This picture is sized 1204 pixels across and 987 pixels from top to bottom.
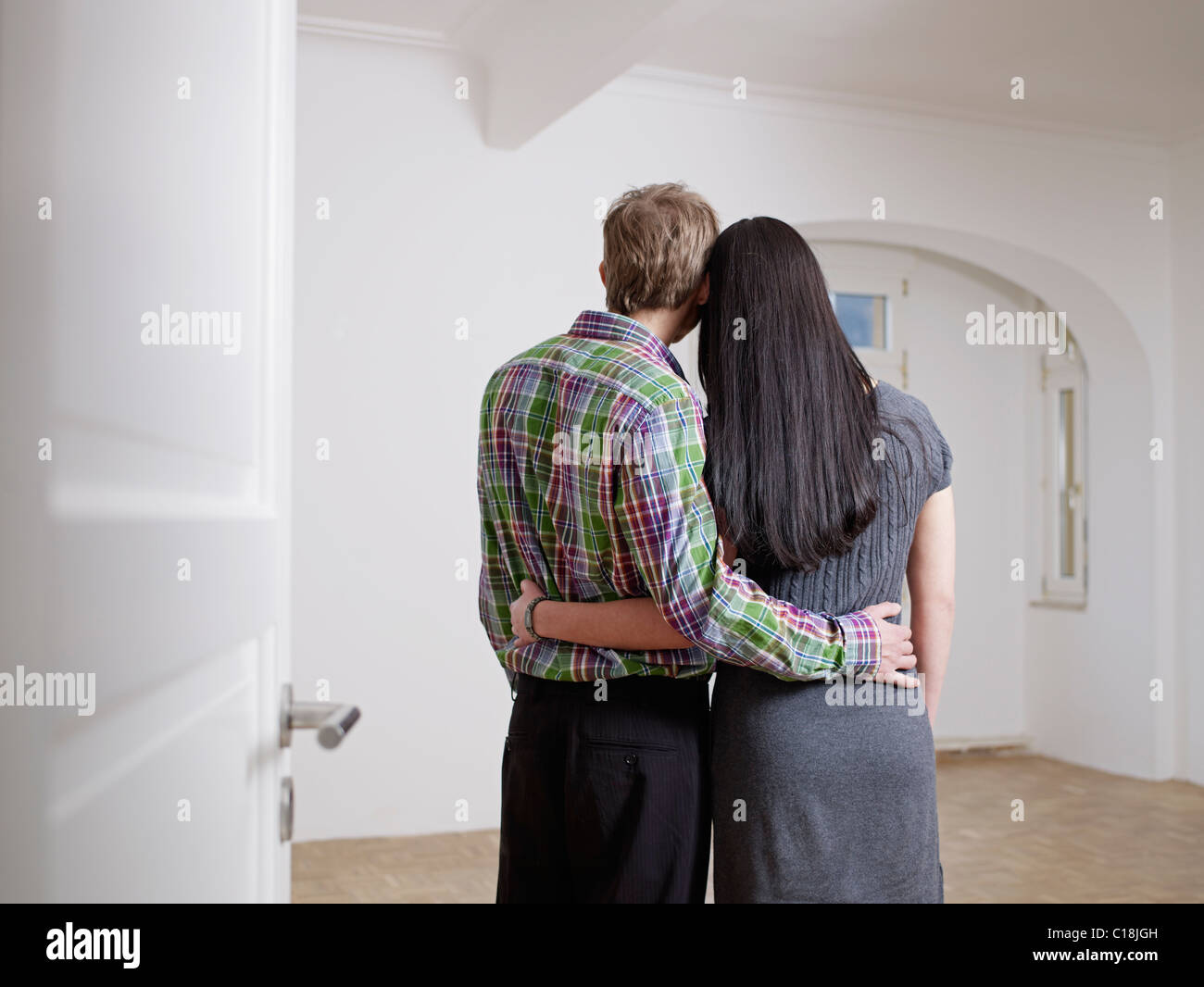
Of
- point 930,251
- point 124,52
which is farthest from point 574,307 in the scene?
point 124,52

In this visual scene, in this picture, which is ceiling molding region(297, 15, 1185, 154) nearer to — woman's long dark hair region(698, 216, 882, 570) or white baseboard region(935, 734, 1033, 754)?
white baseboard region(935, 734, 1033, 754)

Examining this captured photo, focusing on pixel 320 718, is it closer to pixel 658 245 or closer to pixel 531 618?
pixel 531 618

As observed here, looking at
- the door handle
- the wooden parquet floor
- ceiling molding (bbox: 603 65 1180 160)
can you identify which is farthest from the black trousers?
ceiling molding (bbox: 603 65 1180 160)

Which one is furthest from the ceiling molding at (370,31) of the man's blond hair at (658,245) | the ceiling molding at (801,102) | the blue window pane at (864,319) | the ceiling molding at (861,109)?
the man's blond hair at (658,245)

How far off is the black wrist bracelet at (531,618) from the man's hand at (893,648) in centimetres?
41

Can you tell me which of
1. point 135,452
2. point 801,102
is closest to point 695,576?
point 135,452

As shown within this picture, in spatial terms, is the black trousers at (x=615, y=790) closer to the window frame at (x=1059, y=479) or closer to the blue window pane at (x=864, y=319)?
the blue window pane at (x=864, y=319)

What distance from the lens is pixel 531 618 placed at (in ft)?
4.69

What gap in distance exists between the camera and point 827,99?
18.2ft

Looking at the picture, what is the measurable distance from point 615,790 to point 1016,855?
3.64 meters

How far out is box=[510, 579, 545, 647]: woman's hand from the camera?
1443mm

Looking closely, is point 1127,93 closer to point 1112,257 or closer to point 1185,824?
point 1112,257

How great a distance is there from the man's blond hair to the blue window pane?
209 inches

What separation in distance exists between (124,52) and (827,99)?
552cm
